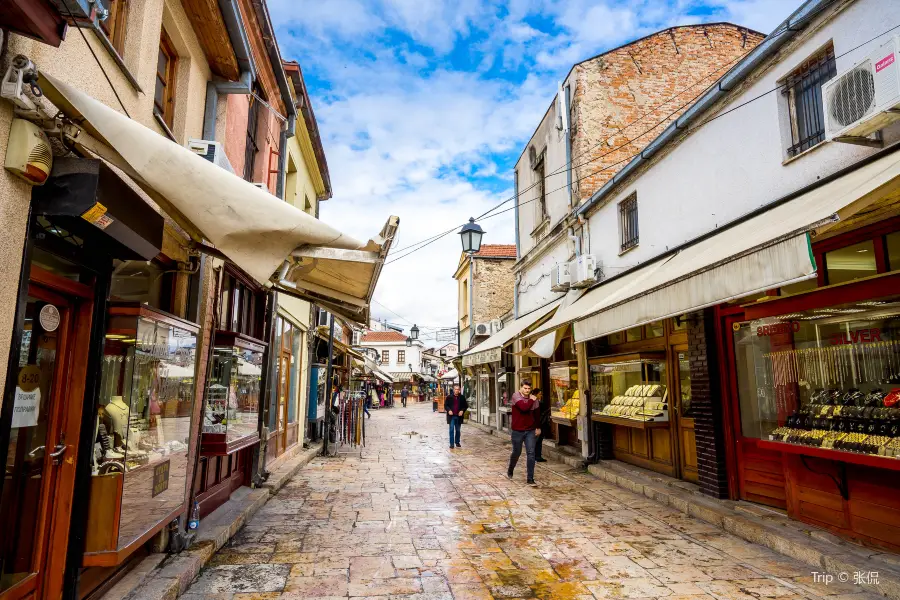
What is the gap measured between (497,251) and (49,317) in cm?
2233

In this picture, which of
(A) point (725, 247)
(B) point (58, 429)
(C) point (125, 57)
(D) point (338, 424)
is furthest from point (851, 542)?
(D) point (338, 424)

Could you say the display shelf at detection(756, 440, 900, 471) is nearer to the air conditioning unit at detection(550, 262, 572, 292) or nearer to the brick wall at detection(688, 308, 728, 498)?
the brick wall at detection(688, 308, 728, 498)

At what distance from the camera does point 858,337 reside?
16.0 ft

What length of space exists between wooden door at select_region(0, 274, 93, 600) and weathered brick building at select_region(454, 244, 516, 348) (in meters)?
19.8

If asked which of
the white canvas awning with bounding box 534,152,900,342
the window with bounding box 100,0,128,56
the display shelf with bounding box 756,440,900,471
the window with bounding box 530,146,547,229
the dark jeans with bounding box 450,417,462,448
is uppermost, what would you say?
the window with bounding box 530,146,547,229

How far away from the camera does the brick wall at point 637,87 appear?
461 inches

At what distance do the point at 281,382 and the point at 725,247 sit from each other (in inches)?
321

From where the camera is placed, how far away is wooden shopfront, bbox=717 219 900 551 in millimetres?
4602

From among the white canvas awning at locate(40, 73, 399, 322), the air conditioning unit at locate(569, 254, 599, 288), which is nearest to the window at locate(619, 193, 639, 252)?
the air conditioning unit at locate(569, 254, 599, 288)

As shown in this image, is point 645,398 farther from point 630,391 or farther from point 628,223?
point 628,223

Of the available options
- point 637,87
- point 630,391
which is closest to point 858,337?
point 630,391

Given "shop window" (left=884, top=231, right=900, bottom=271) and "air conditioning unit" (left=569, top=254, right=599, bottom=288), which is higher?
"air conditioning unit" (left=569, top=254, right=599, bottom=288)

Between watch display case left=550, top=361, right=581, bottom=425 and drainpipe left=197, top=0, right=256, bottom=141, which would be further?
watch display case left=550, top=361, right=581, bottom=425

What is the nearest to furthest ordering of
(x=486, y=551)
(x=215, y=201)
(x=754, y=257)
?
(x=215, y=201) < (x=754, y=257) < (x=486, y=551)
